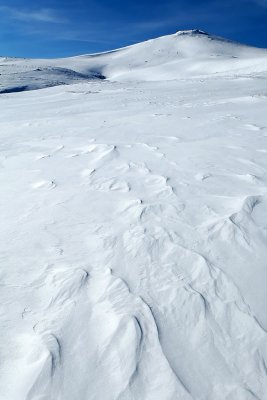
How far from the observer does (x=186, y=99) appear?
37.1 ft

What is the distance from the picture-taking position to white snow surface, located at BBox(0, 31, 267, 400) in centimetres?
171

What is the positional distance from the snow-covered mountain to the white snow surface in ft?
80.3

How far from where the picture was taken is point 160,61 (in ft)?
163

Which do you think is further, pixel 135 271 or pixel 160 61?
pixel 160 61

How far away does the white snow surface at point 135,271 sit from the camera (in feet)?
5.61

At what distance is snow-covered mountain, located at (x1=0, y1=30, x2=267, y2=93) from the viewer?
3594cm

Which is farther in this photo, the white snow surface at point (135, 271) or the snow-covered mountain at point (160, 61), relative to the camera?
the snow-covered mountain at point (160, 61)

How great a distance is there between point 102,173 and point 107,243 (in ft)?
5.94

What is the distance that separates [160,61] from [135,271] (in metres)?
51.3

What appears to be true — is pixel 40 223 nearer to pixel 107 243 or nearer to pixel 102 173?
pixel 107 243

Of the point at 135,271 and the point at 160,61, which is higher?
the point at 135,271

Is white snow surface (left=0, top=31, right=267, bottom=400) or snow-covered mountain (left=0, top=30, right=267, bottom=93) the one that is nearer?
white snow surface (left=0, top=31, right=267, bottom=400)

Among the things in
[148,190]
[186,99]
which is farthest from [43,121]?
[148,190]

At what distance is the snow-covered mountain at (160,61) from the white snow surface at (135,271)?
24.5 meters
